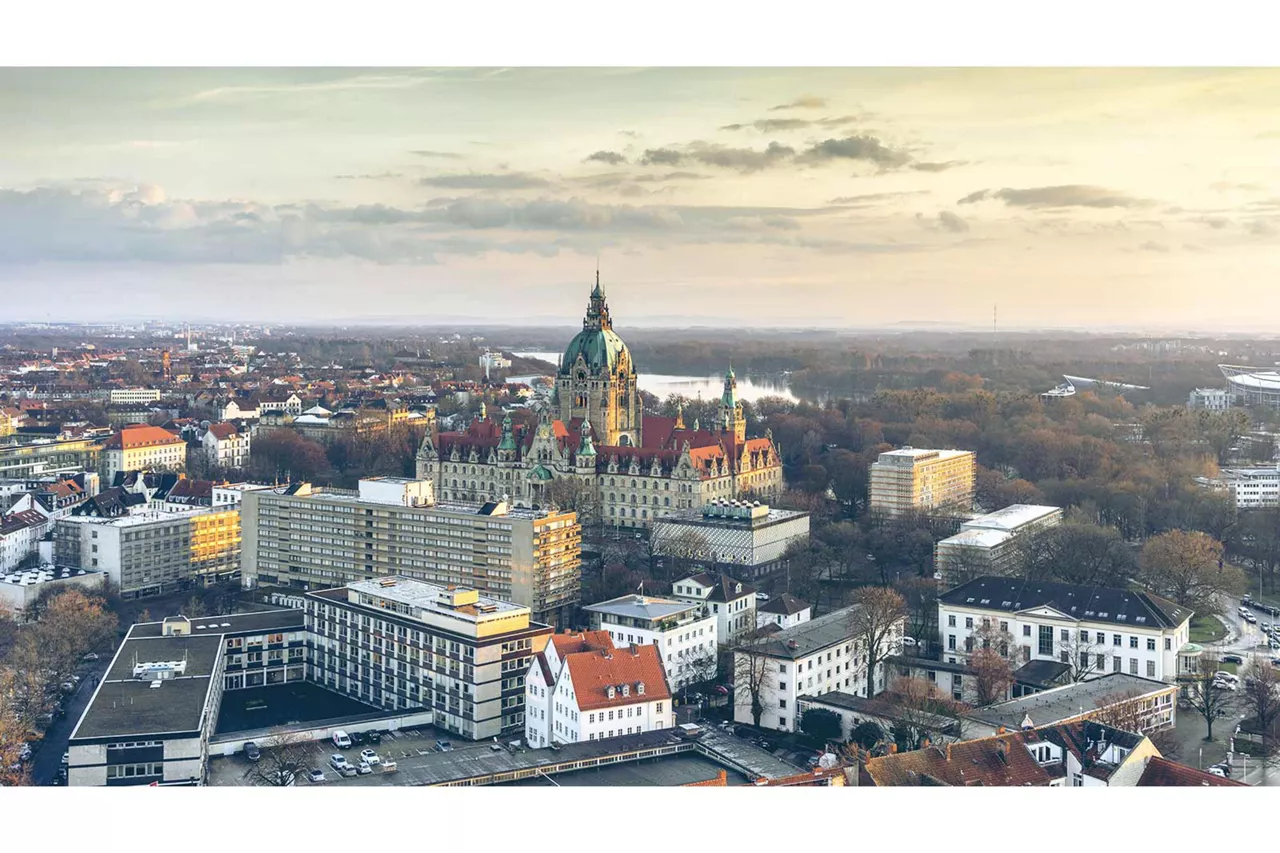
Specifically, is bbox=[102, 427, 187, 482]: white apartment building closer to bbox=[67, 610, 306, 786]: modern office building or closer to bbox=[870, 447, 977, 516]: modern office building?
bbox=[67, 610, 306, 786]: modern office building

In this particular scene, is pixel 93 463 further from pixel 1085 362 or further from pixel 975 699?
pixel 1085 362

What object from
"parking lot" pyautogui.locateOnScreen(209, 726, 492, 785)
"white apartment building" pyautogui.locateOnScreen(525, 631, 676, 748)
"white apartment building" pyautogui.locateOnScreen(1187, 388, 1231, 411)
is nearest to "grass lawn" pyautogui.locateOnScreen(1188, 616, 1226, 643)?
"white apartment building" pyautogui.locateOnScreen(525, 631, 676, 748)

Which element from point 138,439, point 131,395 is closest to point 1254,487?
point 138,439

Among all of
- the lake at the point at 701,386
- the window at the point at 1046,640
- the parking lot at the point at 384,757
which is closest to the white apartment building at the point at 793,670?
the window at the point at 1046,640

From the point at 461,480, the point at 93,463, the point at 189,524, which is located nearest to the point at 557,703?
the point at 189,524

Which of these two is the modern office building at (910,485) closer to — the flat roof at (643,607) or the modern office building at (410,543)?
the modern office building at (410,543)

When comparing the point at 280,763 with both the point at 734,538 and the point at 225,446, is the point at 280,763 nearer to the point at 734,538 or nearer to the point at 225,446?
the point at 734,538
